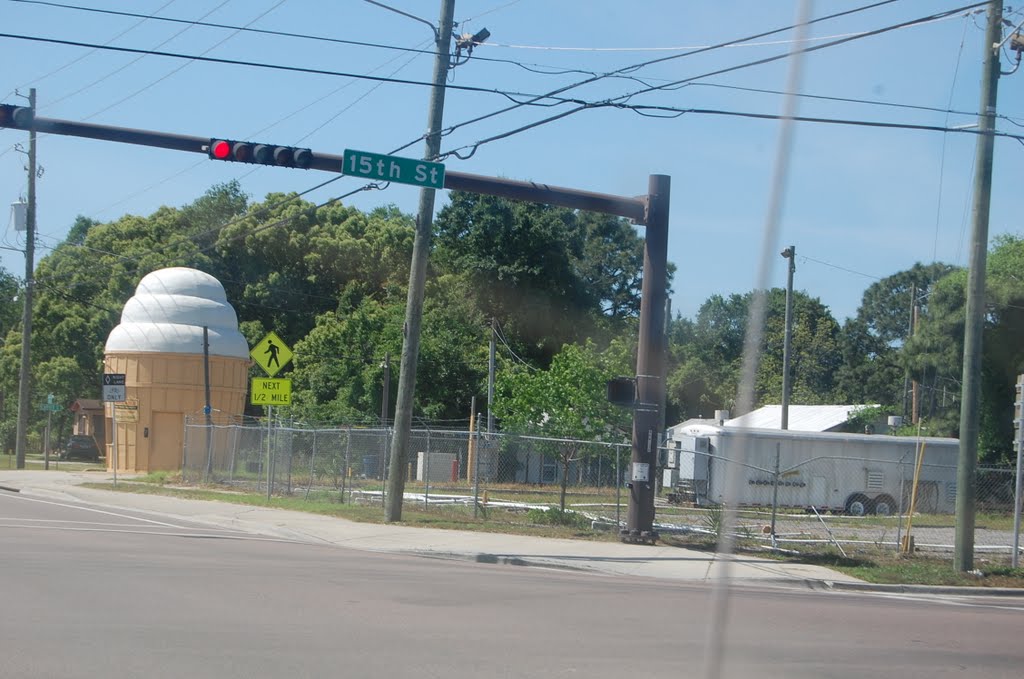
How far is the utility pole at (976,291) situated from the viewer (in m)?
17.0

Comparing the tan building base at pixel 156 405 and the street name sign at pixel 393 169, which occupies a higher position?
the street name sign at pixel 393 169

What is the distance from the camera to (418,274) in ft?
68.5

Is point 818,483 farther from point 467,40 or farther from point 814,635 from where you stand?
point 814,635

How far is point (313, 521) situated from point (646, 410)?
303 inches

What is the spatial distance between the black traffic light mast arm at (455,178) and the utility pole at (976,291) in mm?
5559

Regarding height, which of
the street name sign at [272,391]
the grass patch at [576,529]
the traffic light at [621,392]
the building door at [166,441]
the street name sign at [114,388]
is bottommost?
the building door at [166,441]

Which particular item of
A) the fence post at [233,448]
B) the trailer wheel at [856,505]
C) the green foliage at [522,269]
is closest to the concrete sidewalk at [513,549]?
the fence post at [233,448]

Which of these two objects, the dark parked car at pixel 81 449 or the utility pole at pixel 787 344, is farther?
the dark parked car at pixel 81 449

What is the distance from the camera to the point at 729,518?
9.74ft

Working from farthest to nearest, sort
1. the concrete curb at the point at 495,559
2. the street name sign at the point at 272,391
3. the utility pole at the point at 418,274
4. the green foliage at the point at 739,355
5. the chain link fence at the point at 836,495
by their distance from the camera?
the green foliage at the point at 739,355
the chain link fence at the point at 836,495
the street name sign at the point at 272,391
the utility pole at the point at 418,274
the concrete curb at the point at 495,559

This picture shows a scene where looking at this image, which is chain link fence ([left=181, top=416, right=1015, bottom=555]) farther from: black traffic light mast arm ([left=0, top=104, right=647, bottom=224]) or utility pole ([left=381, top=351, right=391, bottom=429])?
black traffic light mast arm ([left=0, top=104, right=647, bottom=224])

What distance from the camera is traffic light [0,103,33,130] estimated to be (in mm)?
15305

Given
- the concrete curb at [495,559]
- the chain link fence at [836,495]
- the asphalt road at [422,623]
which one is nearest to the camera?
the asphalt road at [422,623]

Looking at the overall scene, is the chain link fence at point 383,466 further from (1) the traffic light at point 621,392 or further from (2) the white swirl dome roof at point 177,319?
(1) the traffic light at point 621,392
